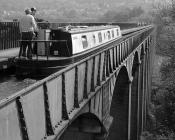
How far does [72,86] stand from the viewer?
7844 mm

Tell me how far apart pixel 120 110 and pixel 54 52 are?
15811 millimetres

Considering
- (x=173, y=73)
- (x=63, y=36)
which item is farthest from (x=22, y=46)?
(x=173, y=73)

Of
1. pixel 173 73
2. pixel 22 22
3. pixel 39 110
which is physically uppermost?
pixel 22 22

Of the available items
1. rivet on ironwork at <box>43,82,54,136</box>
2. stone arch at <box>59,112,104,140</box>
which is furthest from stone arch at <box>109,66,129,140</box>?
rivet on ironwork at <box>43,82,54,136</box>

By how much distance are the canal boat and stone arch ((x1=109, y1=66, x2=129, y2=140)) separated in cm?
1070

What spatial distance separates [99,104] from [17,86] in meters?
3.80

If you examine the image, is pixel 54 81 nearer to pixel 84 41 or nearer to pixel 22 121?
pixel 22 121

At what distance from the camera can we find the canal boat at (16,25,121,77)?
372 inches

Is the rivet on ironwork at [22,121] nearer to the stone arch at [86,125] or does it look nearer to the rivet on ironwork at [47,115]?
the rivet on ironwork at [47,115]

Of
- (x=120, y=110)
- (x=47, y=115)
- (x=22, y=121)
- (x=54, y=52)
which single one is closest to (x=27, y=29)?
(x=54, y=52)

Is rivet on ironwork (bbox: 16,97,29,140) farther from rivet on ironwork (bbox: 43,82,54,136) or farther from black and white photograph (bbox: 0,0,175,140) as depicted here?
rivet on ironwork (bbox: 43,82,54,136)

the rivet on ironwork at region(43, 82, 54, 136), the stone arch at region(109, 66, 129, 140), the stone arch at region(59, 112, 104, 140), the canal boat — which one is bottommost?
the stone arch at region(109, 66, 129, 140)

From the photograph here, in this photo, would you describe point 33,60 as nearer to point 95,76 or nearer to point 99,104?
point 95,76

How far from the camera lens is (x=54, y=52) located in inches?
417
